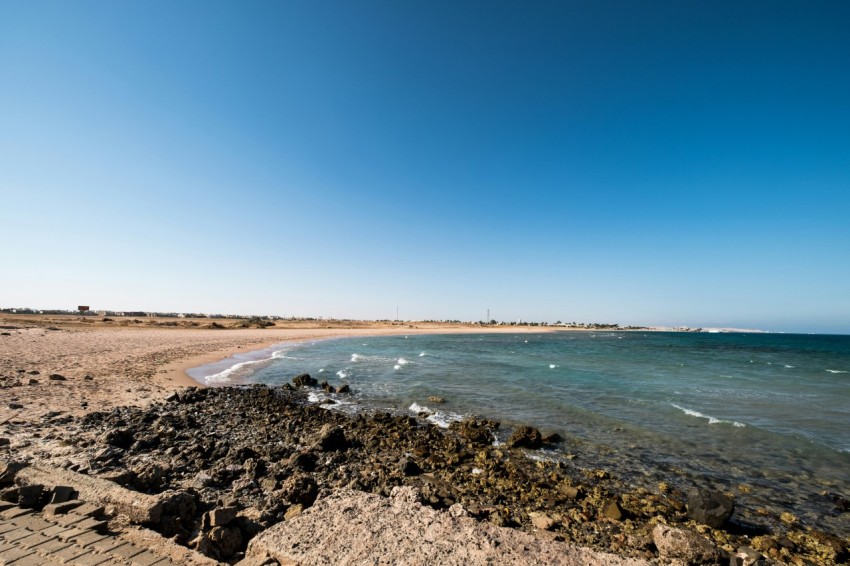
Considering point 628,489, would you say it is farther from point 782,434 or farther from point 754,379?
point 754,379

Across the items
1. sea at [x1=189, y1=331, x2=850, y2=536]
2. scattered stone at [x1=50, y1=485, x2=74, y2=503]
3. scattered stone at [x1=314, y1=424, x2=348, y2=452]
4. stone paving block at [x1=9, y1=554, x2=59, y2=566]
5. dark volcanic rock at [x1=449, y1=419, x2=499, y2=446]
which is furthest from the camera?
dark volcanic rock at [x1=449, y1=419, x2=499, y2=446]

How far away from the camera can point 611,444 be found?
13156 mm

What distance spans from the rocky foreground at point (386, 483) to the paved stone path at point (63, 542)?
0.62m

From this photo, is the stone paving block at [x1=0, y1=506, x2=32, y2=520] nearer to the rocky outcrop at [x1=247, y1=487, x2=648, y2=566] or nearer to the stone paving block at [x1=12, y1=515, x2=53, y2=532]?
the stone paving block at [x1=12, y1=515, x2=53, y2=532]

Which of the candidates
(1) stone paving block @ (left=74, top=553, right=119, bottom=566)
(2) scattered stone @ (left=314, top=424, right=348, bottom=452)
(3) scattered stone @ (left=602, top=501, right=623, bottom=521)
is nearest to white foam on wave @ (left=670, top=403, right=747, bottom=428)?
(3) scattered stone @ (left=602, top=501, right=623, bottom=521)

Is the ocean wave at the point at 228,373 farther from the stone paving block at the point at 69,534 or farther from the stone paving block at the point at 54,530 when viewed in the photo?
the stone paving block at the point at 69,534

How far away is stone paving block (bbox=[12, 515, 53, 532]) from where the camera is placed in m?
4.99

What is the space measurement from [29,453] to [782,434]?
2611 cm

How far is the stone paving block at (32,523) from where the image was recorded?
499 cm

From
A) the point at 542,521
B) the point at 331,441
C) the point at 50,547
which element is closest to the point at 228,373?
the point at 331,441

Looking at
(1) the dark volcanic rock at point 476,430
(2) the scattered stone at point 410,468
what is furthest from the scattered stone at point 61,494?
(1) the dark volcanic rock at point 476,430

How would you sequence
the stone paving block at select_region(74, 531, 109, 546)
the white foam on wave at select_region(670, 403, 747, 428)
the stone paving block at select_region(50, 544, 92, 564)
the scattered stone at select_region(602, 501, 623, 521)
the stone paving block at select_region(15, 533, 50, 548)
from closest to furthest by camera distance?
the stone paving block at select_region(50, 544, 92, 564) → the stone paving block at select_region(15, 533, 50, 548) → the stone paving block at select_region(74, 531, 109, 546) → the scattered stone at select_region(602, 501, 623, 521) → the white foam on wave at select_region(670, 403, 747, 428)

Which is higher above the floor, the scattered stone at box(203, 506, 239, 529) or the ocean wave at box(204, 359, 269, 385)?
the scattered stone at box(203, 506, 239, 529)

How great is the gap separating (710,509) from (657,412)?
11870mm
